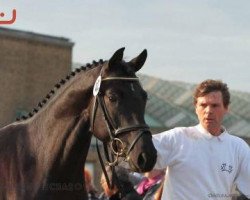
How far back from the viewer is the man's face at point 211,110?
576cm

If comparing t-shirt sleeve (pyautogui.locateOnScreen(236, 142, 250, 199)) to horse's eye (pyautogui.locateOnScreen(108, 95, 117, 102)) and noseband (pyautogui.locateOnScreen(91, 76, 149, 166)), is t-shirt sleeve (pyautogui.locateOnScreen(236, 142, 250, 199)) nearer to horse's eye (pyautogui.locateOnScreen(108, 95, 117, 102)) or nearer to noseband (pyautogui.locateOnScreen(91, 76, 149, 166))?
noseband (pyautogui.locateOnScreen(91, 76, 149, 166))

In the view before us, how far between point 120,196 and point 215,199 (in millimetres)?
1001

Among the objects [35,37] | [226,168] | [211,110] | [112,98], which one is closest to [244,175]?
[226,168]

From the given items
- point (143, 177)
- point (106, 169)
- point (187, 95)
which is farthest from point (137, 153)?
point (187, 95)

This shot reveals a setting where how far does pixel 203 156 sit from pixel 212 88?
55cm

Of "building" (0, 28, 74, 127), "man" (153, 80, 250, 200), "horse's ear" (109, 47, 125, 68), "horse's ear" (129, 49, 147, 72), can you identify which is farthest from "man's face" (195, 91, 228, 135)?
"building" (0, 28, 74, 127)

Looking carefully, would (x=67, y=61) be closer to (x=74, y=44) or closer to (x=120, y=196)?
(x=74, y=44)

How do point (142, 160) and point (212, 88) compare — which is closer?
point (142, 160)

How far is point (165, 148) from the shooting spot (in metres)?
5.75

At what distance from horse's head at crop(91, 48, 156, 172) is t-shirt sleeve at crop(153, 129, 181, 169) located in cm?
38

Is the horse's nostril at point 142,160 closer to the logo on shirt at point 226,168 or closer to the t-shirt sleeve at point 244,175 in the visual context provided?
the logo on shirt at point 226,168

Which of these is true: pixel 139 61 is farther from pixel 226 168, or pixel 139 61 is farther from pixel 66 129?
pixel 226 168

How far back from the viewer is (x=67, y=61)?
43281mm

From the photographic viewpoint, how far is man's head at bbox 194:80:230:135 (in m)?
5.77
